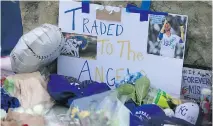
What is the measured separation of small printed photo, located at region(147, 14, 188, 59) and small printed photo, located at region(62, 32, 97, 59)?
324 mm

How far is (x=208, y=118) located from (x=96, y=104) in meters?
0.54

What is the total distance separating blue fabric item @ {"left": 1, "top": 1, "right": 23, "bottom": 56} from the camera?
120 inches

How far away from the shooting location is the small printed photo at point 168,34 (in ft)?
7.16

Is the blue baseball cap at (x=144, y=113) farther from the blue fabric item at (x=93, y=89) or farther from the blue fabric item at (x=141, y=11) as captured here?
the blue fabric item at (x=141, y=11)

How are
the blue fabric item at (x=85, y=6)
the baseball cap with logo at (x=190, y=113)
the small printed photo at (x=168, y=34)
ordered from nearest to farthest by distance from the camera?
the baseball cap with logo at (x=190, y=113) < the small printed photo at (x=168, y=34) < the blue fabric item at (x=85, y=6)

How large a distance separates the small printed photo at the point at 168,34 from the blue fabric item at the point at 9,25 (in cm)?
116

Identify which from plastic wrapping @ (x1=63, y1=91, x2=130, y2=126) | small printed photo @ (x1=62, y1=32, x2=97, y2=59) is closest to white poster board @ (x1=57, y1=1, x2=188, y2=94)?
small printed photo @ (x1=62, y1=32, x2=97, y2=59)

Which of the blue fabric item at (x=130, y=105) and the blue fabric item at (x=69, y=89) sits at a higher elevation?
the blue fabric item at (x=69, y=89)

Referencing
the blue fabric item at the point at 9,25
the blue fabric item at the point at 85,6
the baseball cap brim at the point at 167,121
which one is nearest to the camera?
the baseball cap brim at the point at 167,121

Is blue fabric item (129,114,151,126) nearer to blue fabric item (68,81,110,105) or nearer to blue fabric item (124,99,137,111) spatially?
blue fabric item (124,99,137,111)

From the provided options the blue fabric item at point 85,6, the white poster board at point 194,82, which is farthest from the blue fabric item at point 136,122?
the blue fabric item at point 85,6

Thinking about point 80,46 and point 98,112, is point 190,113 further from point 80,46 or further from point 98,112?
point 80,46

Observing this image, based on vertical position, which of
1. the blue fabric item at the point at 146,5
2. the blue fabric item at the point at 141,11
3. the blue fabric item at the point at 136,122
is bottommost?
the blue fabric item at the point at 136,122

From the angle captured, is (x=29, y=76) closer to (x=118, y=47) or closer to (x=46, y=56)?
(x=46, y=56)
